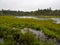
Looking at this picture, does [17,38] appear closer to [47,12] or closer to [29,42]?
[29,42]

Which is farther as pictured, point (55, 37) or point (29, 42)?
point (55, 37)

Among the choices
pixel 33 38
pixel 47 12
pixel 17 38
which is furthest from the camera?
pixel 47 12

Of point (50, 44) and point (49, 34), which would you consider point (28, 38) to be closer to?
point (50, 44)

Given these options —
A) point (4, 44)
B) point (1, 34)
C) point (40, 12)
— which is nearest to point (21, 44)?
point (4, 44)

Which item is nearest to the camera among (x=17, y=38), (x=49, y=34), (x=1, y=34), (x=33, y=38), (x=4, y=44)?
(x=4, y=44)

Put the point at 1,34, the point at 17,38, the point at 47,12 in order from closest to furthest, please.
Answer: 1. the point at 17,38
2. the point at 1,34
3. the point at 47,12

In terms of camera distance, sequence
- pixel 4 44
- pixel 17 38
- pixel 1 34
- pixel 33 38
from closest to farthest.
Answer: pixel 4 44 → pixel 33 38 → pixel 17 38 → pixel 1 34

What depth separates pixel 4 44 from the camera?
1512 centimetres

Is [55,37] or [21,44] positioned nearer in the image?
[21,44]

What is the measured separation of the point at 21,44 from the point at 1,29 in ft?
31.5

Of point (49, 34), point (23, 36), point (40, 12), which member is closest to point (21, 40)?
point (23, 36)

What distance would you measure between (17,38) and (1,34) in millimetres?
5925

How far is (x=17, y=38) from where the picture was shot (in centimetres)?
1803

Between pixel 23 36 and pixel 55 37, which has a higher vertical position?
pixel 23 36
